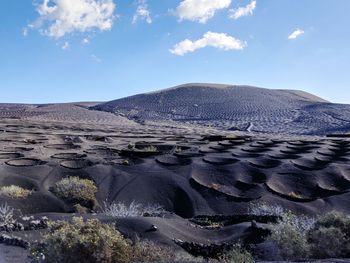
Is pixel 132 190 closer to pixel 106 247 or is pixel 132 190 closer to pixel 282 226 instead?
pixel 282 226

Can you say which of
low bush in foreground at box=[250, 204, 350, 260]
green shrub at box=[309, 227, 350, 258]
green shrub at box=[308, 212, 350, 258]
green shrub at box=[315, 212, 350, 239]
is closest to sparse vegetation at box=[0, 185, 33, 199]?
low bush in foreground at box=[250, 204, 350, 260]

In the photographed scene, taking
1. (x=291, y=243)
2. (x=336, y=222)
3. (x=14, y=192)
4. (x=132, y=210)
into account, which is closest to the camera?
(x=291, y=243)

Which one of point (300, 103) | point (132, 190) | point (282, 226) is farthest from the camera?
point (300, 103)

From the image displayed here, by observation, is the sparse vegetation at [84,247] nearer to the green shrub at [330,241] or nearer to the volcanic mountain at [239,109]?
the green shrub at [330,241]

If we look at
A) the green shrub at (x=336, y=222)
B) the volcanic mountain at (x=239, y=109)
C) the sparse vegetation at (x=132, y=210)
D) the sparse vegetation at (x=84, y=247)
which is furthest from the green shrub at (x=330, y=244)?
the volcanic mountain at (x=239, y=109)

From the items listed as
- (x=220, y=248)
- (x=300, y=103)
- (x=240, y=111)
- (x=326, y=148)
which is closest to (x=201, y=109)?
(x=240, y=111)

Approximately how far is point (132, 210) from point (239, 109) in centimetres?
7961

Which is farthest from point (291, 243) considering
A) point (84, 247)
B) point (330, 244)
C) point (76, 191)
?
point (76, 191)

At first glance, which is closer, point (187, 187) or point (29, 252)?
point (29, 252)

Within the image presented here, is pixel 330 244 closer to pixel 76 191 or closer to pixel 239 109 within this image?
pixel 76 191

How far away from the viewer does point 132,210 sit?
13.5 metres

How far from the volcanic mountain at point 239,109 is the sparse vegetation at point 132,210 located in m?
53.8

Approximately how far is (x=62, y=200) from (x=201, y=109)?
82579 millimetres

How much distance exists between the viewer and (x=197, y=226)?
11.8 metres
